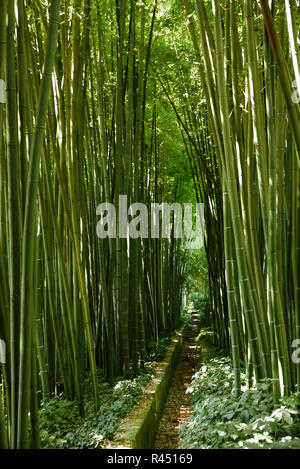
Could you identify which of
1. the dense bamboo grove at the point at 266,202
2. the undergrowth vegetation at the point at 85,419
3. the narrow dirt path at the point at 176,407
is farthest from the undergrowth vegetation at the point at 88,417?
the dense bamboo grove at the point at 266,202

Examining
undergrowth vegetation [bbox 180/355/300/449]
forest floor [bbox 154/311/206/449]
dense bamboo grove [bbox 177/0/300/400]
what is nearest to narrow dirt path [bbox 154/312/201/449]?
forest floor [bbox 154/311/206/449]

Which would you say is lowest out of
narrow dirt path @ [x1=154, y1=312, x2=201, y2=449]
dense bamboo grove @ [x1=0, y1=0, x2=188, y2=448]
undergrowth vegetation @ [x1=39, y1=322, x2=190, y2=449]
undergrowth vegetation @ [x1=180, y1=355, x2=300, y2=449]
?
narrow dirt path @ [x1=154, y1=312, x2=201, y2=449]

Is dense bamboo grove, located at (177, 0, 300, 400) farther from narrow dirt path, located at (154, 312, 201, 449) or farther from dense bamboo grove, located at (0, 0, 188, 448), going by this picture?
narrow dirt path, located at (154, 312, 201, 449)

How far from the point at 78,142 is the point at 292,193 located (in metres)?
1.43

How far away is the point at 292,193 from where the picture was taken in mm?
2553

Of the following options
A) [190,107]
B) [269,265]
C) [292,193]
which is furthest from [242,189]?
[190,107]

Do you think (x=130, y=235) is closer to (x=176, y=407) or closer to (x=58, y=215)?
(x=58, y=215)

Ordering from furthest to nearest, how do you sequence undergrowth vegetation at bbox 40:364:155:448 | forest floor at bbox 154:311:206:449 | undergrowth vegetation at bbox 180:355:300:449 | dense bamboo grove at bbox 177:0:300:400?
forest floor at bbox 154:311:206:449 → undergrowth vegetation at bbox 40:364:155:448 → dense bamboo grove at bbox 177:0:300:400 → undergrowth vegetation at bbox 180:355:300:449

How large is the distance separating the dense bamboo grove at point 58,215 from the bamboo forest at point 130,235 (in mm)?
11

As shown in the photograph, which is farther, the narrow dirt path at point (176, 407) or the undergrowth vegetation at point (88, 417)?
the narrow dirt path at point (176, 407)

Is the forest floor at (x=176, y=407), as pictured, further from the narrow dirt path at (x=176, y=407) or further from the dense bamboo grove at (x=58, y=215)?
the dense bamboo grove at (x=58, y=215)

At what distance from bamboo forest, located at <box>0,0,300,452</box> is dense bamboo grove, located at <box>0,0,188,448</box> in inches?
0.4

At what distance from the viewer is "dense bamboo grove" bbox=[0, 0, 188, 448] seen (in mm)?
1799

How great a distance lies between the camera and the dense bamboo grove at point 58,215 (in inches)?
70.8
